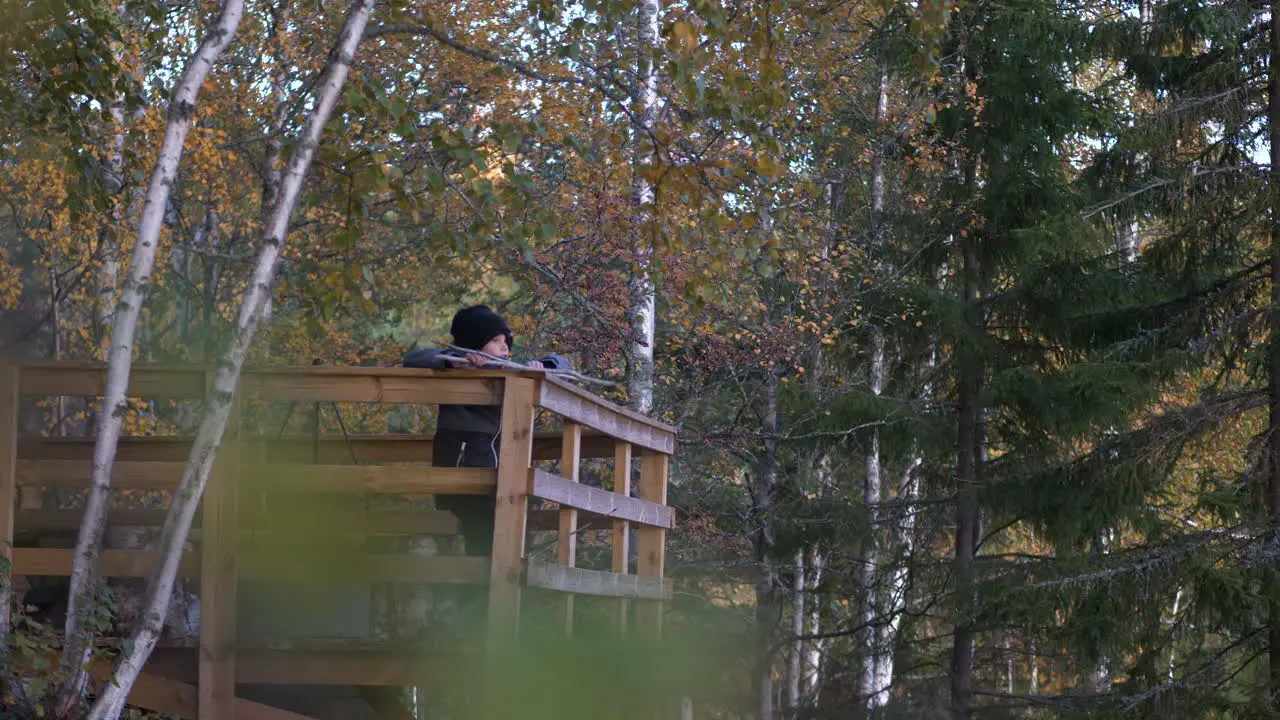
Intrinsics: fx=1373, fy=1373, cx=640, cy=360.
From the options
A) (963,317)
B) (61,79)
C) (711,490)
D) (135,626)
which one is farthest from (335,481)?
(711,490)

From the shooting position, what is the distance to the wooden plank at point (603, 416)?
5887 mm

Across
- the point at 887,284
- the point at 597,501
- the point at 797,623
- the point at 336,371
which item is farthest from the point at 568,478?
the point at 797,623

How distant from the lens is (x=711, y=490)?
16094 millimetres

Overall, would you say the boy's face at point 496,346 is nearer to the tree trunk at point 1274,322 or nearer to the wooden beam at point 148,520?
the wooden beam at point 148,520

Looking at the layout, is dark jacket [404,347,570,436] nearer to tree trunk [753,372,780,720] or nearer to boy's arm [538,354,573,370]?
boy's arm [538,354,573,370]

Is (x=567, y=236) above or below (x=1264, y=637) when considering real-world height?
above

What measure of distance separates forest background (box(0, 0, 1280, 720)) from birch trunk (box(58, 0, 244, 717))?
108 inches

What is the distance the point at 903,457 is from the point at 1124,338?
9.86 feet

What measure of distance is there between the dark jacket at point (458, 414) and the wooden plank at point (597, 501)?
0.36m

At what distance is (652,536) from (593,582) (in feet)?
3.97

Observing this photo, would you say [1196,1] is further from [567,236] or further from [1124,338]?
[567,236]

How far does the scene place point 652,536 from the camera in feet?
25.7

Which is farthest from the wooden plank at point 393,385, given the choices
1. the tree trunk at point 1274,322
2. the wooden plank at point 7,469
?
the tree trunk at point 1274,322

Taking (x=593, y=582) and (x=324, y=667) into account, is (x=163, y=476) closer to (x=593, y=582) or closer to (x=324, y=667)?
(x=324, y=667)
